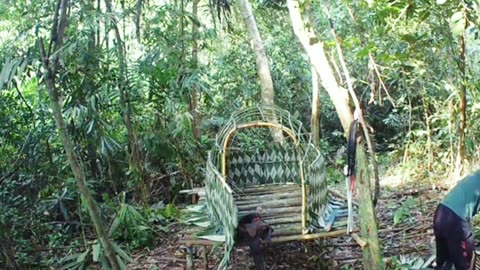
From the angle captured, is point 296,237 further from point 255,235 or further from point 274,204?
point 274,204

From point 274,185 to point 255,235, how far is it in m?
1.63

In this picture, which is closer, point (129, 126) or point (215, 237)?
point (215, 237)

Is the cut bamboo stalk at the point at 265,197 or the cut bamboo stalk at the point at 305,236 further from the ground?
the cut bamboo stalk at the point at 265,197

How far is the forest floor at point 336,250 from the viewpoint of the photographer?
4395mm

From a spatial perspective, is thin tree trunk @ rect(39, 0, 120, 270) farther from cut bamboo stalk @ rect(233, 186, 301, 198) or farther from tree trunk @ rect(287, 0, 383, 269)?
cut bamboo stalk @ rect(233, 186, 301, 198)

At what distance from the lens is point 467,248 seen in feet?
10.7

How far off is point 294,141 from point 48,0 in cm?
273

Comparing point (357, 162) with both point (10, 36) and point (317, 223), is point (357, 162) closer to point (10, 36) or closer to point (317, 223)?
point (317, 223)

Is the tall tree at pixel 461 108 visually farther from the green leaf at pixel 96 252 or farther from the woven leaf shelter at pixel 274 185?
the green leaf at pixel 96 252

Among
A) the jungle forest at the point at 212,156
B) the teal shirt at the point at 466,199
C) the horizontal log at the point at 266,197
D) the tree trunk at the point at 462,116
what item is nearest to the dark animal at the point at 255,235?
the jungle forest at the point at 212,156

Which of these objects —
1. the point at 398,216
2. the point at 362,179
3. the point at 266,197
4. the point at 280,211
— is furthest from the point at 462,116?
the point at 362,179

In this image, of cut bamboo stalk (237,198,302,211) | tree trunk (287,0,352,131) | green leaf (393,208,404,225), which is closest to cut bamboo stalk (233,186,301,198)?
cut bamboo stalk (237,198,302,211)

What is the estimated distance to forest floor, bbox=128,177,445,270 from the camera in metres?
4.39

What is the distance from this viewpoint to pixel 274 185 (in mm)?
5359
